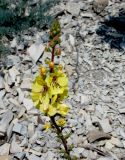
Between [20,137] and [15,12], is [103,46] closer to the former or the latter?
[15,12]

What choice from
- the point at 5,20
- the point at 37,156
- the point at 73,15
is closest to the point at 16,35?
the point at 5,20

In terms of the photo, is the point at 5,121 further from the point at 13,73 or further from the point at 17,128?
the point at 13,73

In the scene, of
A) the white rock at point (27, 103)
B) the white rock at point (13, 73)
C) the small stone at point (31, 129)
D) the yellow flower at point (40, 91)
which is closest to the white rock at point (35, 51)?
the white rock at point (13, 73)

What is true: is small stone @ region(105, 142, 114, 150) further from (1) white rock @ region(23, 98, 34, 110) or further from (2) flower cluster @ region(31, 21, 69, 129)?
(2) flower cluster @ region(31, 21, 69, 129)

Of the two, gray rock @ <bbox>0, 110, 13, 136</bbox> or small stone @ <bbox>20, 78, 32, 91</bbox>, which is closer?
gray rock @ <bbox>0, 110, 13, 136</bbox>

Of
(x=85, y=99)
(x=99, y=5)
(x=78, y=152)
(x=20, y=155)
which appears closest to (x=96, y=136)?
(x=78, y=152)

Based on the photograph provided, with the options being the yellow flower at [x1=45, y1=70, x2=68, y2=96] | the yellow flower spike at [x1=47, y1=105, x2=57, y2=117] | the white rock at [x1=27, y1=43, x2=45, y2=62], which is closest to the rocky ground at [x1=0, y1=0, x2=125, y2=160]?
the white rock at [x1=27, y1=43, x2=45, y2=62]
